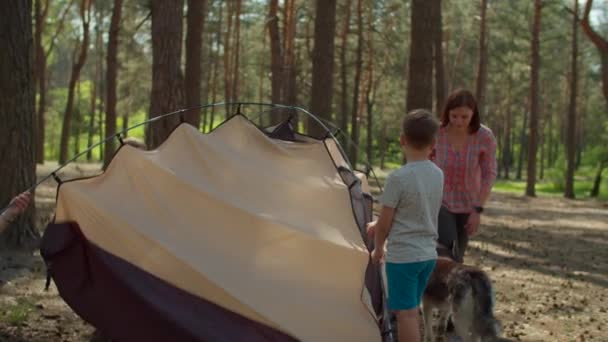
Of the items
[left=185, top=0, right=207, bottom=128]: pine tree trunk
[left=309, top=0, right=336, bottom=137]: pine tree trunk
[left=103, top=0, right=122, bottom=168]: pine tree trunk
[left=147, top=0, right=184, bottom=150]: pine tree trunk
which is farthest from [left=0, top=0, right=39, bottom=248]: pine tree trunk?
[left=103, top=0, right=122, bottom=168]: pine tree trunk

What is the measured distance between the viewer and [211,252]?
4535 mm

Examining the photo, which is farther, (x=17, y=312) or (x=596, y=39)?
(x=596, y=39)

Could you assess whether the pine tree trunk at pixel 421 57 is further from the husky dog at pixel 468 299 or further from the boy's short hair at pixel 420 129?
the boy's short hair at pixel 420 129

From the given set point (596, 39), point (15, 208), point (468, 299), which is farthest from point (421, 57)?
point (596, 39)

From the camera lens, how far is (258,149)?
523 cm

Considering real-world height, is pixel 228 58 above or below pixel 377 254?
above

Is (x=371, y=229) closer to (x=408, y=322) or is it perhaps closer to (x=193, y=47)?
(x=408, y=322)

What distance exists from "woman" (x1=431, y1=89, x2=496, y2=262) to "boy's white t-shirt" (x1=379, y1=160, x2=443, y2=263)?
135 centimetres

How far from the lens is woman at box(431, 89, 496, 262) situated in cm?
550

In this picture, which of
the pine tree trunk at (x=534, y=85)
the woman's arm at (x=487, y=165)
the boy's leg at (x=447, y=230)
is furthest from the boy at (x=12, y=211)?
the pine tree trunk at (x=534, y=85)

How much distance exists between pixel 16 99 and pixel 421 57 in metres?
4.94

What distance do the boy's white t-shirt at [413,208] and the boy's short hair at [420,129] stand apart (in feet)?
0.39

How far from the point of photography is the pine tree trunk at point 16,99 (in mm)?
7500

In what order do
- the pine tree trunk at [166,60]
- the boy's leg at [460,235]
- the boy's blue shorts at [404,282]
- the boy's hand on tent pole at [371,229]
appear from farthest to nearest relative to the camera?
the pine tree trunk at [166,60], the boy's leg at [460,235], the boy's hand on tent pole at [371,229], the boy's blue shorts at [404,282]
